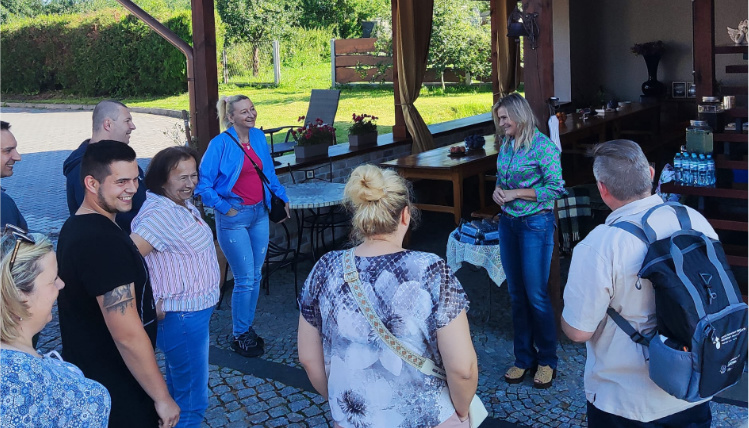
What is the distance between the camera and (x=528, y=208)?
4.00 meters

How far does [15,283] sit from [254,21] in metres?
21.7

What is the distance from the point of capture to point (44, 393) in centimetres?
176

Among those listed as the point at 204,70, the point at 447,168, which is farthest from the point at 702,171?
the point at 204,70

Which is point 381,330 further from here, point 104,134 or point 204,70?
point 204,70

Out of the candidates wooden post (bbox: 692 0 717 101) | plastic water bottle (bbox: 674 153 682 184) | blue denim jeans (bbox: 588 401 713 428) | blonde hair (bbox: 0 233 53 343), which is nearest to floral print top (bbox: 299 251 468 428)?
blue denim jeans (bbox: 588 401 713 428)

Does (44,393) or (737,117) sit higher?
(737,117)

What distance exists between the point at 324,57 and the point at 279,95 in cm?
439

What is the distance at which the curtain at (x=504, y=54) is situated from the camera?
1073cm

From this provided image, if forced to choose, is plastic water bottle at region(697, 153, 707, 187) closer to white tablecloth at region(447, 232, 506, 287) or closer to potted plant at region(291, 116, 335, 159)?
white tablecloth at region(447, 232, 506, 287)

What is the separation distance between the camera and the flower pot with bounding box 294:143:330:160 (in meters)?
7.30

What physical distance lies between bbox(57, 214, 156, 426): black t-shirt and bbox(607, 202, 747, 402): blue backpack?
62.1 inches

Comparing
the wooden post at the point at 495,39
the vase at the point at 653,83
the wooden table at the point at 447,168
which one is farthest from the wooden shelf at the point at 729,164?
the vase at the point at 653,83

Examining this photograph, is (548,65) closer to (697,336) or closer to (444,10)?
(697,336)

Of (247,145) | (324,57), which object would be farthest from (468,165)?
Result: (324,57)
